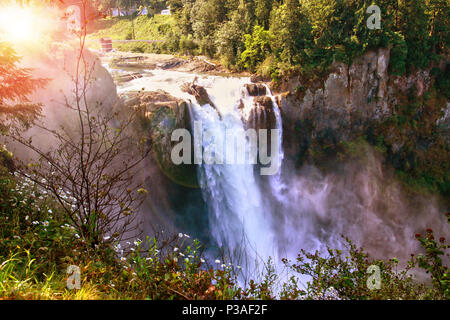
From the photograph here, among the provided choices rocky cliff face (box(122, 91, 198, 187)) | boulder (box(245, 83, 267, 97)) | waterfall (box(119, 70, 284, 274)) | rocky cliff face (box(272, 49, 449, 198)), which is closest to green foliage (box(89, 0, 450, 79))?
rocky cliff face (box(272, 49, 449, 198))

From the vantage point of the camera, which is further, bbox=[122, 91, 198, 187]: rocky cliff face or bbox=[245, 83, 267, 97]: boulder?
bbox=[245, 83, 267, 97]: boulder

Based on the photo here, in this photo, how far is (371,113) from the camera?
17.7 m

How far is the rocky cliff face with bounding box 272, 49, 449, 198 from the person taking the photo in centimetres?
1655

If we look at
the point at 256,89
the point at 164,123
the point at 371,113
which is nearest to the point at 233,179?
the point at 164,123

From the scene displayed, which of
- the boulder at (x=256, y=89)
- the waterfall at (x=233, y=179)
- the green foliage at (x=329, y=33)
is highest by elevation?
the green foliage at (x=329, y=33)

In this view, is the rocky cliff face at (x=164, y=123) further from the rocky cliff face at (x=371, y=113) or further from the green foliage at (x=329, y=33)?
the green foliage at (x=329, y=33)

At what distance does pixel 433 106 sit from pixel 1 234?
22.2m

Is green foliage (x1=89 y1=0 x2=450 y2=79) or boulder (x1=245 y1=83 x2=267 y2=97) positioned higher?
green foliage (x1=89 y1=0 x2=450 y2=79)

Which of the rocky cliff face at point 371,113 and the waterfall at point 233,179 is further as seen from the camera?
the rocky cliff face at point 371,113

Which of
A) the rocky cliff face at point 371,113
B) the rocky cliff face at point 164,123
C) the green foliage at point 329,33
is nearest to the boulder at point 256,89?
the rocky cliff face at point 371,113

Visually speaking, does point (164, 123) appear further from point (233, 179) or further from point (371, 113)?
point (371, 113)

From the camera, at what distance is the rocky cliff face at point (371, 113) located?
1655 cm

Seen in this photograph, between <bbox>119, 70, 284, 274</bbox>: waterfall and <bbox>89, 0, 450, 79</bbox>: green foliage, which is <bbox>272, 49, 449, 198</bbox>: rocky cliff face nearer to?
<bbox>89, 0, 450, 79</bbox>: green foliage
